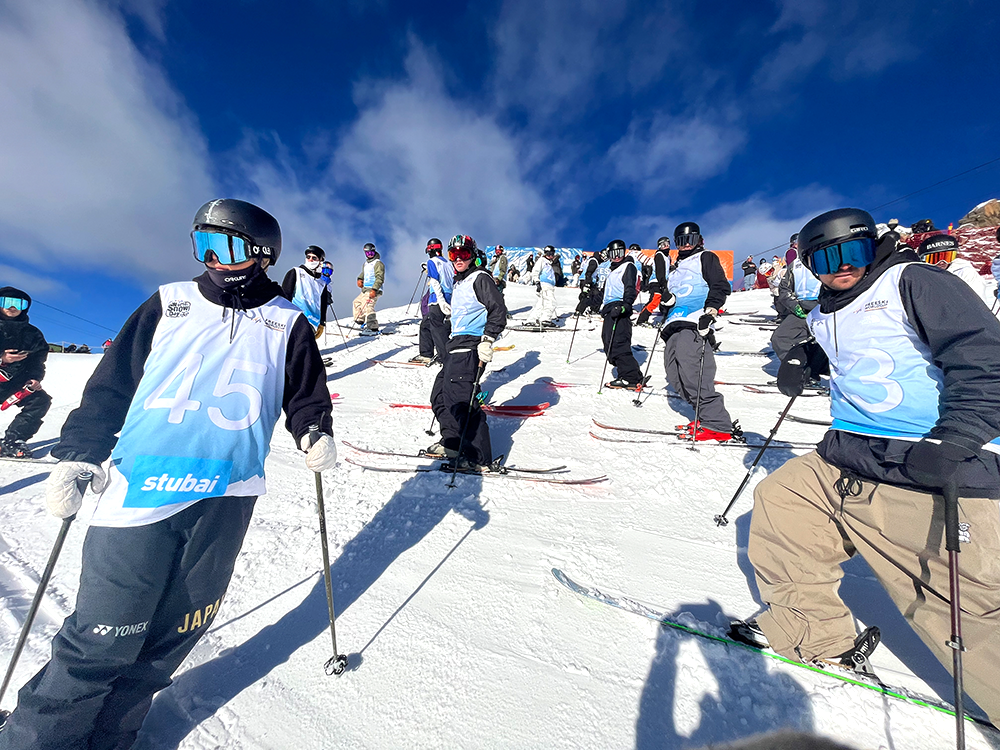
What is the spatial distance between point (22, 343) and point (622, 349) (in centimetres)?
881

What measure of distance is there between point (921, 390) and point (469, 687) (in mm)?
2425

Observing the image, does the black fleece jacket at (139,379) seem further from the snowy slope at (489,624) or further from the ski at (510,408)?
the ski at (510,408)

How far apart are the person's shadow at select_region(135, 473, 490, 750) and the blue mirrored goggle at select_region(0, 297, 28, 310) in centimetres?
582

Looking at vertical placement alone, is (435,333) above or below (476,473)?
above

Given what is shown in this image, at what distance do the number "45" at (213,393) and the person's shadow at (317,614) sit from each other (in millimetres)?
1253

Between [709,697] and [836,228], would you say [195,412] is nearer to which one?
[709,697]

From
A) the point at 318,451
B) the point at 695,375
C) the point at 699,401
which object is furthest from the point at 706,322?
the point at 318,451

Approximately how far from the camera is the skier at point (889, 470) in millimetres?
1530

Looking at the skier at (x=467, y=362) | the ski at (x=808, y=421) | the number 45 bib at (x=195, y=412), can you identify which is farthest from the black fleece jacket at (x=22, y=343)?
the ski at (x=808, y=421)

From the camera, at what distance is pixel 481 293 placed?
4.61 meters

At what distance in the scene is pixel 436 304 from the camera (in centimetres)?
770

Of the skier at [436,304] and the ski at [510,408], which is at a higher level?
the skier at [436,304]

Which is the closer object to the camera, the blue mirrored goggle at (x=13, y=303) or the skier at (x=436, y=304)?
the blue mirrored goggle at (x=13, y=303)

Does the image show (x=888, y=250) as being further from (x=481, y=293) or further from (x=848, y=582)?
(x=481, y=293)
